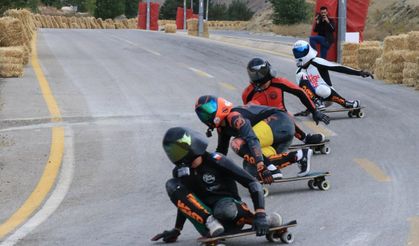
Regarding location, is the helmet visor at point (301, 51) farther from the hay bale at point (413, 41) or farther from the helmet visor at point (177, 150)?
the helmet visor at point (177, 150)

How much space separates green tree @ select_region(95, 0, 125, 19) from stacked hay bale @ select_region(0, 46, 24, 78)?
7330 centimetres

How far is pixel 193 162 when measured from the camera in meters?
6.97

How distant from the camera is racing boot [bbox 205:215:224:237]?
6.88 metres

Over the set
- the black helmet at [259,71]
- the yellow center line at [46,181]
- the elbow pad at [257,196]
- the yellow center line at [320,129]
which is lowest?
the yellow center line at [46,181]

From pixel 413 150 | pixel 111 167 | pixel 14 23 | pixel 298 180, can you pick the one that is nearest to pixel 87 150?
pixel 111 167

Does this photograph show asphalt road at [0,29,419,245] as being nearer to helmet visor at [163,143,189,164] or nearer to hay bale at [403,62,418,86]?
hay bale at [403,62,418,86]

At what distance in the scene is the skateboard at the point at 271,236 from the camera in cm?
691

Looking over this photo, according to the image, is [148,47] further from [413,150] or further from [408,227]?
[408,227]

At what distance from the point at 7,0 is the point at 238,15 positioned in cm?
8545

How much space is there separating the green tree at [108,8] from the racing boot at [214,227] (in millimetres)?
89124

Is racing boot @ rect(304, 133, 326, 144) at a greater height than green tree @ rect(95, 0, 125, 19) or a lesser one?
lesser

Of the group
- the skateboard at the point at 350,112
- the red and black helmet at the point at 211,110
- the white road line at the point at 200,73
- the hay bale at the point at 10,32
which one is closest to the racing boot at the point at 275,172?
the red and black helmet at the point at 211,110

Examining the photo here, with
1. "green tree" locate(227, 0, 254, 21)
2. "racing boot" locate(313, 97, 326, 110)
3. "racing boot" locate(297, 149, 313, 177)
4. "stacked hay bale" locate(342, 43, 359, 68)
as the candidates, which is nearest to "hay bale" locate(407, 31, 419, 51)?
"stacked hay bale" locate(342, 43, 359, 68)

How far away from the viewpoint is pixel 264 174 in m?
8.78
